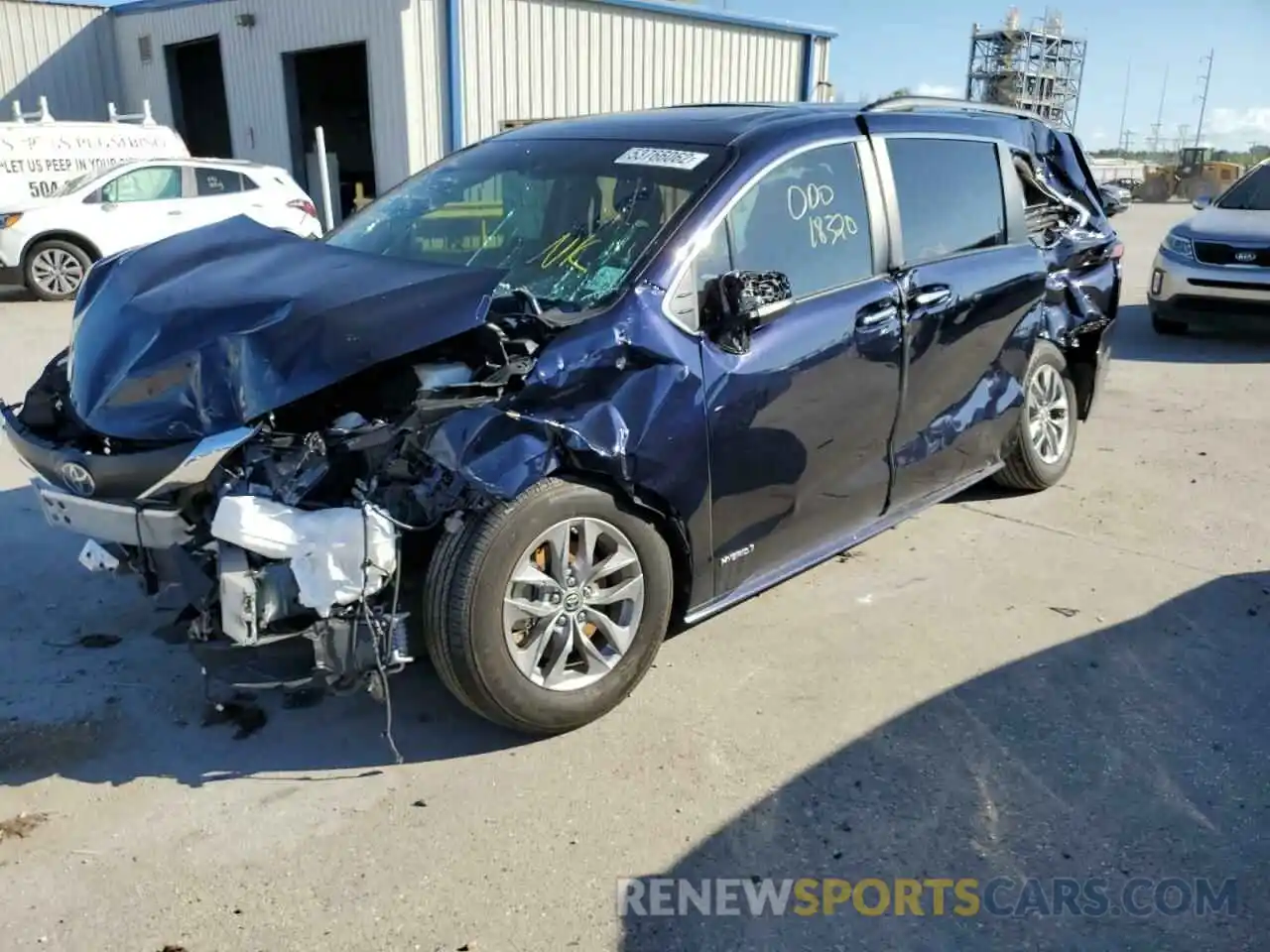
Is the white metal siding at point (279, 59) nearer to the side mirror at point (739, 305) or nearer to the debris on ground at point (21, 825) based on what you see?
the side mirror at point (739, 305)

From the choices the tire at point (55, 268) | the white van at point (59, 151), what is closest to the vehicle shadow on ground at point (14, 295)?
the tire at point (55, 268)

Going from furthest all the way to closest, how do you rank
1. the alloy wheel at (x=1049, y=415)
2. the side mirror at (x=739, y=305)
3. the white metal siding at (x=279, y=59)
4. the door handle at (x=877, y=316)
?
the white metal siding at (x=279, y=59), the alloy wheel at (x=1049, y=415), the door handle at (x=877, y=316), the side mirror at (x=739, y=305)

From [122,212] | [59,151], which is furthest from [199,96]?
[122,212]

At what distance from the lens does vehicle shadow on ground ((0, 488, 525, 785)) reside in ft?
10.4

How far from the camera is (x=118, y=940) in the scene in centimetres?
246

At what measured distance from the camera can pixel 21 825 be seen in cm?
287

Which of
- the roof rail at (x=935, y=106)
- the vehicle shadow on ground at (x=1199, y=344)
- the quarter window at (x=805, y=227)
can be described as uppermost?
the roof rail at (x=935, y=106)

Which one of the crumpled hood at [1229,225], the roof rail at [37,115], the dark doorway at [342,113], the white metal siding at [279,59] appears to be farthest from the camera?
the dark doorway at [342,113]

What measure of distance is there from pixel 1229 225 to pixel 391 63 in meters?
11.9

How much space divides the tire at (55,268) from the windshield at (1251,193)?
41.4 feet

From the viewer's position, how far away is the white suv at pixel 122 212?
1187 centimetres

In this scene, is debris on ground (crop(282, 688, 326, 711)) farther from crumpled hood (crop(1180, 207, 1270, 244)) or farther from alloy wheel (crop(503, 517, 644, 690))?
crumpled hood (crop(1180, 207, 1270, 244))

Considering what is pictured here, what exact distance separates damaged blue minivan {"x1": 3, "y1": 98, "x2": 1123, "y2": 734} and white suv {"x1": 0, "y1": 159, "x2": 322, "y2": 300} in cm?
895

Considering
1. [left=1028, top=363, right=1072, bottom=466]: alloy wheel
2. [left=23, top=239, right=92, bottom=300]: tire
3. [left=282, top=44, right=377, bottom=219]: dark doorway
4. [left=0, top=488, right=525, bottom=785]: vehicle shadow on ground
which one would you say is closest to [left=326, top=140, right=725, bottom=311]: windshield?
[left=0, top=488, right=525, bottom=785]: vehicle shadow on ground
